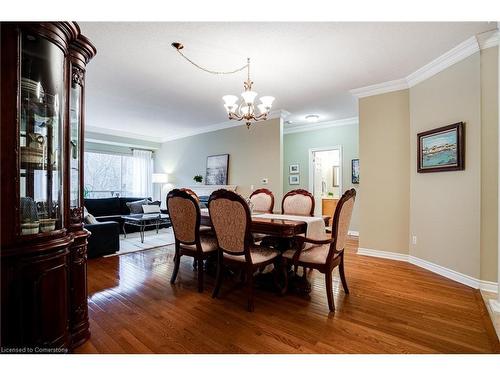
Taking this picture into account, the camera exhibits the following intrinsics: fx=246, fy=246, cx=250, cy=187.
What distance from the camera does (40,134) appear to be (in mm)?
1488

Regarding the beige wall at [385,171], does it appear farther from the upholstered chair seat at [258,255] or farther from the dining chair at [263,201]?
the upholstered chair seat at [258,255]

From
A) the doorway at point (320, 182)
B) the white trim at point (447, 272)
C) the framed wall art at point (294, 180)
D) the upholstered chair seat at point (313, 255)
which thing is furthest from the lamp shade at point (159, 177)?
the white trim at point (447, 272)

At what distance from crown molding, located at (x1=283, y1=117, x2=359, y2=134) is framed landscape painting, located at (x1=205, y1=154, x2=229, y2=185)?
1.83 metres

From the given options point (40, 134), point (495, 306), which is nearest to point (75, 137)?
point (40, 134)

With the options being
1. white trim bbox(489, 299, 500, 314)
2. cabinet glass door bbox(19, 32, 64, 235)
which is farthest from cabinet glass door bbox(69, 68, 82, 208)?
white trim bbox(489, 299, 500, 314)

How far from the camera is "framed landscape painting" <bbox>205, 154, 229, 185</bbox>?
604cm

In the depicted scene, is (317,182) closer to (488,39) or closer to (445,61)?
(445,61)

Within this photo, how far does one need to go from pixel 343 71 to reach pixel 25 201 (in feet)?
11.6

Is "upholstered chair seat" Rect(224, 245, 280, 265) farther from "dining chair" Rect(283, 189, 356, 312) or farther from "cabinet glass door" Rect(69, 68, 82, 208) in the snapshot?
"cabinet glass door" Rect(69, 68, 82, 208)

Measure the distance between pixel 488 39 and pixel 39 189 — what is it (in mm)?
4150

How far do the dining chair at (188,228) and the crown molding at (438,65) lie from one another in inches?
125

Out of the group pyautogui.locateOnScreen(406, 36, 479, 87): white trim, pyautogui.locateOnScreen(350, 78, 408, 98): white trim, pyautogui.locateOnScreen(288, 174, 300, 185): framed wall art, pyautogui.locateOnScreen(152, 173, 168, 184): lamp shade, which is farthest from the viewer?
pyautogui.locateOnScreen(152, 173, 168, 184): lamp shade

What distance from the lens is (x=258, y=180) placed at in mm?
5426

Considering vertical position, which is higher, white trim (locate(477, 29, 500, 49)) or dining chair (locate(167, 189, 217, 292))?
white trim (locate(477, 29, 500, 49))
